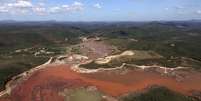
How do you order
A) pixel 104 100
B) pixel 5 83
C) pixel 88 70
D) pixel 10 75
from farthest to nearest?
pixel 88 70, pixel 10 75, pixel 5 83, pixel 104 100

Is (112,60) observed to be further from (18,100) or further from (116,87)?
(18,100)

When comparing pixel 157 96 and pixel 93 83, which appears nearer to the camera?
pixel 157 96

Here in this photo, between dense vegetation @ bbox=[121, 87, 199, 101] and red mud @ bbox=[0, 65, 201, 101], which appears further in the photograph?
red mud @ bbox=[0, 65, 201, 101]

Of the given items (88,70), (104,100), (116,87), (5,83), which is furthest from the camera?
(88,70)

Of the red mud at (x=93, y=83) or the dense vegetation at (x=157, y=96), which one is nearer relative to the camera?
the dense vegetation at (x=157, y=96)

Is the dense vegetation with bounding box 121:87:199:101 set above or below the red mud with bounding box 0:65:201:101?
above

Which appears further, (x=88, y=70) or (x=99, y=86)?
(x=88, y=70)

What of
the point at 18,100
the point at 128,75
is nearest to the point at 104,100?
the point at 18,100

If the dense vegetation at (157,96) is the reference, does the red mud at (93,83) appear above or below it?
below
